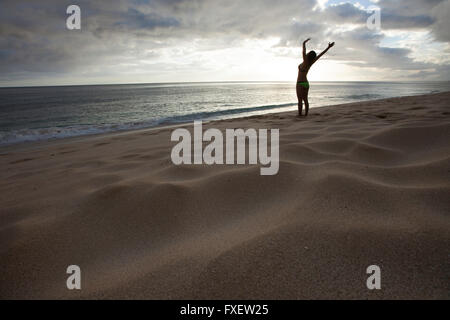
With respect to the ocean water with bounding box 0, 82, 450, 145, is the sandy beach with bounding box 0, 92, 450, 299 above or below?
below

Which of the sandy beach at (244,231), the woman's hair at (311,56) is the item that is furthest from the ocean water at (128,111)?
the sandy beach at (244,231)

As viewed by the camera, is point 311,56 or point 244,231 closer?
point 244,231

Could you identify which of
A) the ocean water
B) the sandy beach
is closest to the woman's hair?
the sandy beach

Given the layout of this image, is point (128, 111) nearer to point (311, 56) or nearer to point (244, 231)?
point (311, 56)

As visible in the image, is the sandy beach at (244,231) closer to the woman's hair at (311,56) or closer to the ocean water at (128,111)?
the woman's hair at (311,56)

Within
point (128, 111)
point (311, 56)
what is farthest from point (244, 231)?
point (128, 111)

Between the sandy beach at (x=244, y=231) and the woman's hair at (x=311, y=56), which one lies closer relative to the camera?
the sandy beach at (x=244, y=231)

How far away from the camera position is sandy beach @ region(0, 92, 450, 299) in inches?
36.9

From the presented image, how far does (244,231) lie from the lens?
1.28m

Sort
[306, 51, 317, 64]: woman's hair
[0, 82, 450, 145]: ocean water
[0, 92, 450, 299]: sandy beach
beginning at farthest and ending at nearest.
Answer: [0, 82, 450, 145]: ocean water, [306, 51, 317, 64]: woman's hair, [0, 92, 450, 299]: sandy beach

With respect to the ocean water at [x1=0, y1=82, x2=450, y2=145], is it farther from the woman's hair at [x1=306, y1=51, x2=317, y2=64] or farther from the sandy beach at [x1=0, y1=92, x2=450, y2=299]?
the sandy beach at [x1=0, y1=92, x2=450, y2=299]

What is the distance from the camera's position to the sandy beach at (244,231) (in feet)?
3.07
